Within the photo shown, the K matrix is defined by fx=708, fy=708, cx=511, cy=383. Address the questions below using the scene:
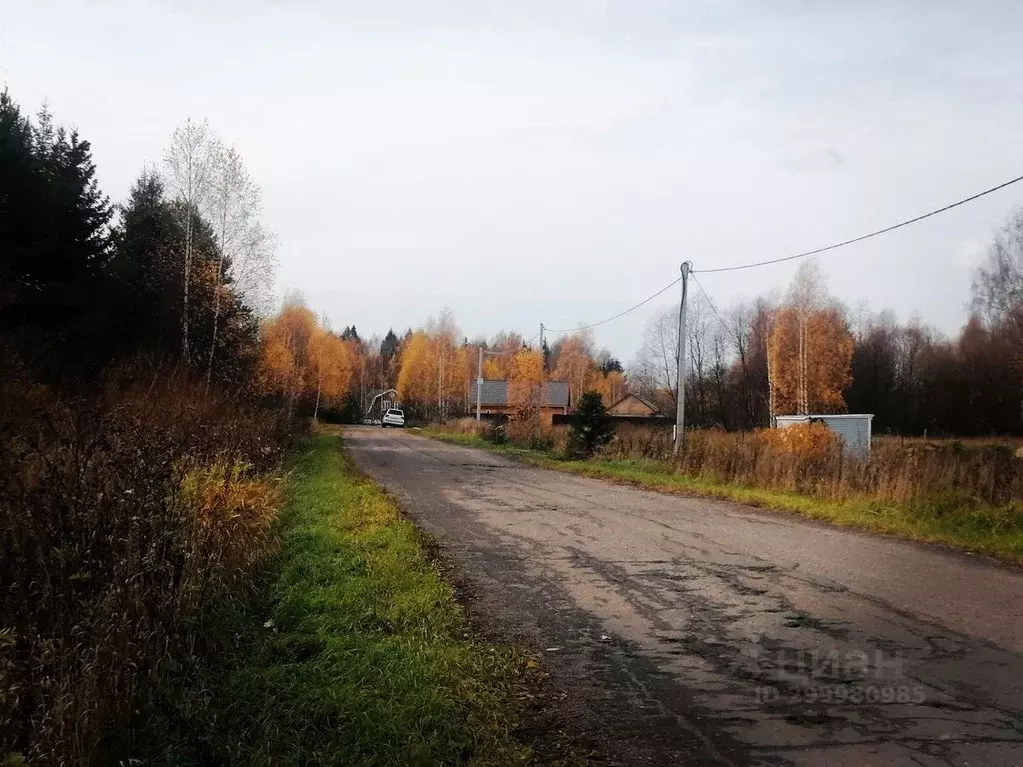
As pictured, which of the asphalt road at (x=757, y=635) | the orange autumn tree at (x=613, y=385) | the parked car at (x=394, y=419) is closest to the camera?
the asphalt road at (x=757, y=635)

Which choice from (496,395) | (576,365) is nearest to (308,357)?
(496,395)

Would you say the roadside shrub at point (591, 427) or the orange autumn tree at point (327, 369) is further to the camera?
the orange autumn tree at point (327, 369)

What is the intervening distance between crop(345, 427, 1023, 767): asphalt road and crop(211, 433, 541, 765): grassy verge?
492mm

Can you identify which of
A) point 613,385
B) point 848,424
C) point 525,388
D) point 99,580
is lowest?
point 99,580

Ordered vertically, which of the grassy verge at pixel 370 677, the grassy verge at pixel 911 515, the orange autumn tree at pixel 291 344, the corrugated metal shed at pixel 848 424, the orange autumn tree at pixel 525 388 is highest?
the orange autumn tree at pixel 291 344

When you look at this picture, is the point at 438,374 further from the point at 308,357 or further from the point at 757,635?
the point at 757,635

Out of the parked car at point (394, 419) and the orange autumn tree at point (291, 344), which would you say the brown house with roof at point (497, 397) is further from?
the orange autumn tree at point (291, 344)

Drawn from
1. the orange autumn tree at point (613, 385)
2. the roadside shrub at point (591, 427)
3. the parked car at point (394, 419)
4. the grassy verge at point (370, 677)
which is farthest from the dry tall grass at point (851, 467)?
the orange autumn tree at point (613, 385)

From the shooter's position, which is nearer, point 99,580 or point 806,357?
point 99,580

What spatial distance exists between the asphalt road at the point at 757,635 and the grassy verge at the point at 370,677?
0.49 meters

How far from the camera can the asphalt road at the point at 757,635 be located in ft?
→ 12.7

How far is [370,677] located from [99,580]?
1.71 m

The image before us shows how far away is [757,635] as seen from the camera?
5.63 meters

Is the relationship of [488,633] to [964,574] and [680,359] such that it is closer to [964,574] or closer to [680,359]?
[964,574]
